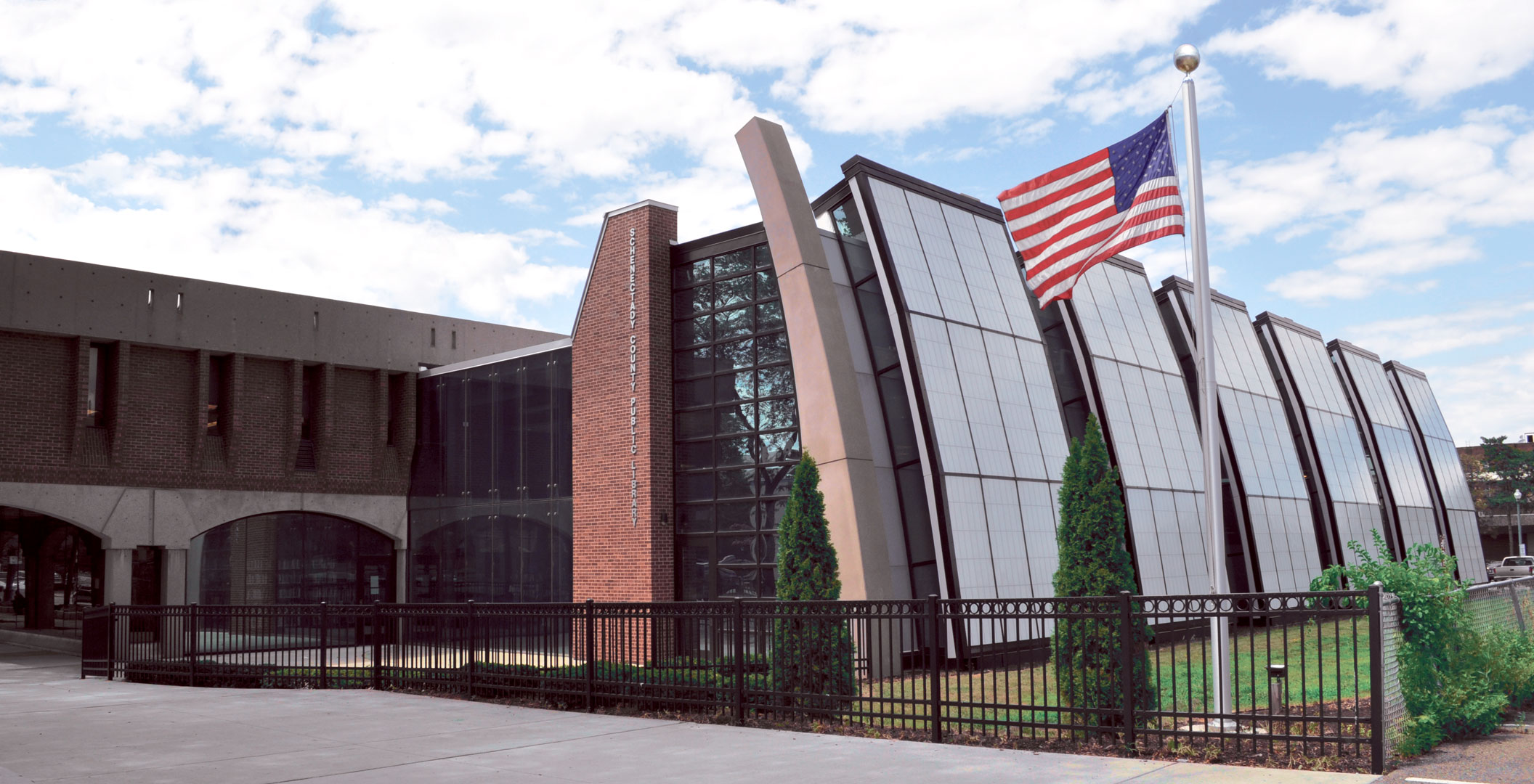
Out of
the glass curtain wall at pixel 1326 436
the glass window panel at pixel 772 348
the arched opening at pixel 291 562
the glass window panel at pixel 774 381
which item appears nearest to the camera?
the glass window panel at pixel 774 381

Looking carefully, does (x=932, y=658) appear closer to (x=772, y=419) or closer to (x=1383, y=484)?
(x=772, y=419)

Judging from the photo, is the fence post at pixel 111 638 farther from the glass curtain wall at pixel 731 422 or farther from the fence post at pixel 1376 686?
the fence post at pixel 1376 686

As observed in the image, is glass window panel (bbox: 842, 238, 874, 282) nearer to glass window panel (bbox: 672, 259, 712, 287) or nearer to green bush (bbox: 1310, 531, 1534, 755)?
glass window panel (bbox: 672, 259, 712, 287)

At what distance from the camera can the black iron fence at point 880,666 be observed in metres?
9.61

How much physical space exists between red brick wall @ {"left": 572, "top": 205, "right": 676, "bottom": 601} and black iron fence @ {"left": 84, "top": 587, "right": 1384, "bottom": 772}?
3.47 m

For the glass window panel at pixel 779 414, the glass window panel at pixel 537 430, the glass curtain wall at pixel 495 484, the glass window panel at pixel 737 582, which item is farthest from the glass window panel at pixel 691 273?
the glass window panel at pixel 737 582

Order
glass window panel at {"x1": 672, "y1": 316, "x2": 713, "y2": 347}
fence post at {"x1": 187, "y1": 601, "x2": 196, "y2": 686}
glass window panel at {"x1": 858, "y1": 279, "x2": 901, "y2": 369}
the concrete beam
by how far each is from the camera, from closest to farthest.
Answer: the concrete beam → fence post at {"x1": 187, "y1": 601, "x2": 196, "y2": 686} → glass window panel at {"x1": 858, "y1": 279, "x2": 901, "y2": 369} → glass window panel at {"x1": 672, "y1": 316, "x2": 713, "y2": 347}

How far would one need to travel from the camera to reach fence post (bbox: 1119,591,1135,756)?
390 inches

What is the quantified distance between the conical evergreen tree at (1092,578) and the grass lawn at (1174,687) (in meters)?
0.25

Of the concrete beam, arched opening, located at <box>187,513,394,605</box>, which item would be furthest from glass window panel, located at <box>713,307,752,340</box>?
arched opening, located at <box>187,513,394,605</box>

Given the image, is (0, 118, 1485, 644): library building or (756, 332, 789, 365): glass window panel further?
(756, 332, 789, 365): glass window panel

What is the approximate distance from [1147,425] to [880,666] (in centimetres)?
1482

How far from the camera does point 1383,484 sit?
116 ft

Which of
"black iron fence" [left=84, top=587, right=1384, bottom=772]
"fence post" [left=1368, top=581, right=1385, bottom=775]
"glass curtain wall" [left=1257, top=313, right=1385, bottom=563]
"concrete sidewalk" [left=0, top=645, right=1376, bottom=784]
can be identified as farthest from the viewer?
"glass curtain wall" [left=1257, top=313, right=1385, bottom=563]
